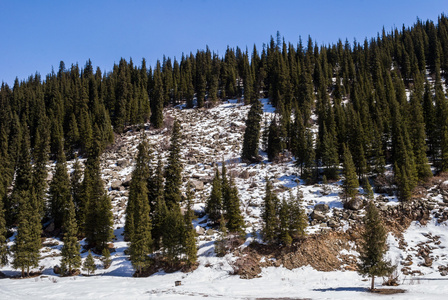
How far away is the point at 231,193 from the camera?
1540 inches

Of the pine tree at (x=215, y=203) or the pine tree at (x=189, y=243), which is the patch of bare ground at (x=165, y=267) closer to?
the pine tree at (x=189, y=243)

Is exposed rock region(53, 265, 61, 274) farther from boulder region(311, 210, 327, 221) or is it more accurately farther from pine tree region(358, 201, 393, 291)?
pine tree region(358, 201, 393, 291)

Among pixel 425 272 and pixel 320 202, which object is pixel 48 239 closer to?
pixel 320 202

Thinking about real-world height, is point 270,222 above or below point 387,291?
above

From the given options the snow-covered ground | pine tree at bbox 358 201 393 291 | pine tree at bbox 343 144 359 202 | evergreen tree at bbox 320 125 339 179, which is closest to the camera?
the snow-covered ground

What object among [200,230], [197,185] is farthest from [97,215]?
[197,185]

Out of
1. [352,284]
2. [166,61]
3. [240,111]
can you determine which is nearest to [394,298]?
[352,284]

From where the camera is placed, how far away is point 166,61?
150500 millimetres

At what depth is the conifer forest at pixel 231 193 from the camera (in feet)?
110

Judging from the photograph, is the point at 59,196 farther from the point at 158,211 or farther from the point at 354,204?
the point at 354,204

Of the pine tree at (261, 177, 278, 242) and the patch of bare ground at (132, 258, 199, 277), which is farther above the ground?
the pine tree at (261, 177, 278, 242)

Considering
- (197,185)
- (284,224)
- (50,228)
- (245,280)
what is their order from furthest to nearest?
(197,185) < (50,228) < (284,224) < (245,280)

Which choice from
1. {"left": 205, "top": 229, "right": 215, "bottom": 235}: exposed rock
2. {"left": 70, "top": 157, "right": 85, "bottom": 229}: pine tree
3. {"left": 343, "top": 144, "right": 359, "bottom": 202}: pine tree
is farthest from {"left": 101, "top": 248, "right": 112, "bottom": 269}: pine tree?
{"left": 343, "top": 144, "right": 359, "bottom": 202}: pine tree

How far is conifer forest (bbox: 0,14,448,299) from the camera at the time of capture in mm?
33406
